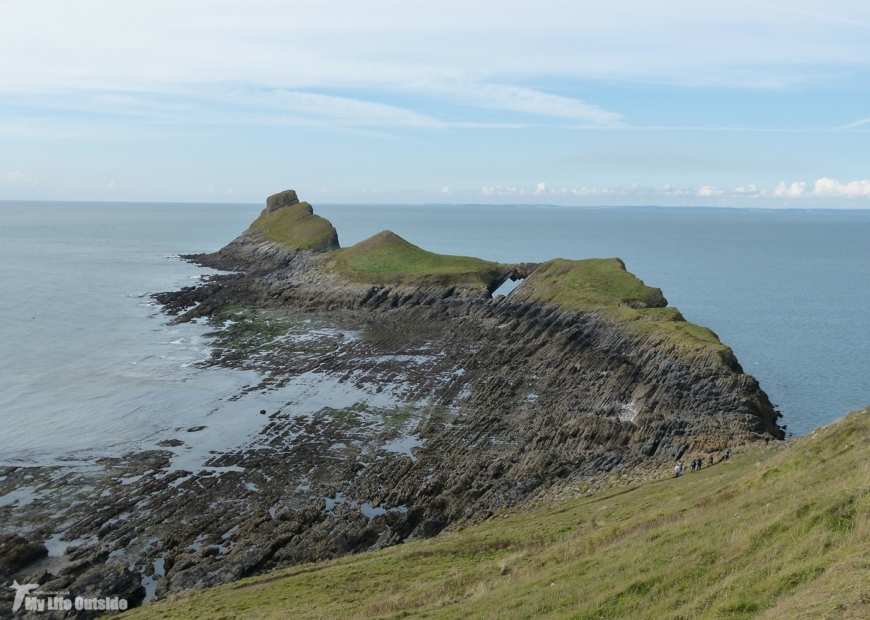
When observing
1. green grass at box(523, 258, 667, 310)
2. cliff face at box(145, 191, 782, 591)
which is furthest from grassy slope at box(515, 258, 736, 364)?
cliff face at box(145, 191, 782, 591)

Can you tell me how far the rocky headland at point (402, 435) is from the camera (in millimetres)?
31094

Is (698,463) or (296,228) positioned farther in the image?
(296,228)

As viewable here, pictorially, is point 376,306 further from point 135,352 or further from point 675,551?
point 675,551

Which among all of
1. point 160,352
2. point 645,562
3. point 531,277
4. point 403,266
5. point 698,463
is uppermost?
point 403,266

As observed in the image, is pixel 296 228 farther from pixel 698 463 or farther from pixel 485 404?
pixel 698 463

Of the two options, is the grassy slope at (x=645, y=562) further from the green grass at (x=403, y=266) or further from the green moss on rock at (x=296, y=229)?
the green moss on rock at (x=296, y=229)

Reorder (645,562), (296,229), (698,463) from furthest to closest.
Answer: (296,229)
(698,463)
(645,562)

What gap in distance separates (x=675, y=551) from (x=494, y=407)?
32531 millimetres

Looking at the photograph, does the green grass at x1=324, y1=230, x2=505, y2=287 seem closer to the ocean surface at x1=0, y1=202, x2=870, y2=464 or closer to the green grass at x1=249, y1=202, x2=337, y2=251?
the green grass at x1=249, y1=202, x2=337, y2=251

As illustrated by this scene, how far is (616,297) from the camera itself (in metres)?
73.4

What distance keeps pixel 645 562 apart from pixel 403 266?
84416 mm

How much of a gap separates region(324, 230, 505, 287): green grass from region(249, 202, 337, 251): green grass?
1045 centimetres

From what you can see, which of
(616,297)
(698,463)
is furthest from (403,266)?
(698,463)

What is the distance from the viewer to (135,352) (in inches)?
2613
